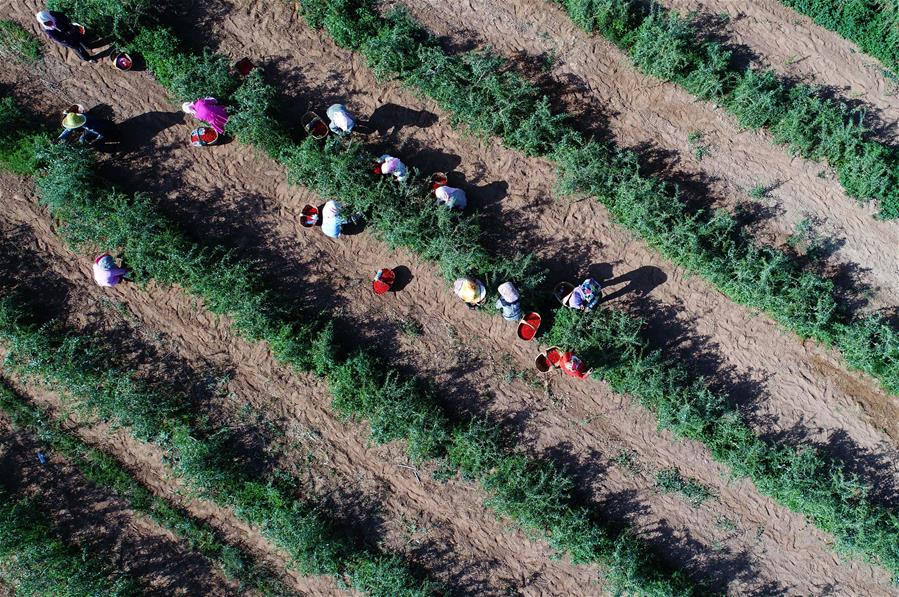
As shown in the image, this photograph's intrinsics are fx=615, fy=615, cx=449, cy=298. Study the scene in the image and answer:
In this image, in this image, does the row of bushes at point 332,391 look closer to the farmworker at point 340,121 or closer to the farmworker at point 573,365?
the farmworker at point 340,121

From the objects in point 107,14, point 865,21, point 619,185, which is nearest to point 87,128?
point 107,14

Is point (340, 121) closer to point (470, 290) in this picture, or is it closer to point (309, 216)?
point (309, 216)

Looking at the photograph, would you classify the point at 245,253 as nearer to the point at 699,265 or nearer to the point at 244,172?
the point at 244,172

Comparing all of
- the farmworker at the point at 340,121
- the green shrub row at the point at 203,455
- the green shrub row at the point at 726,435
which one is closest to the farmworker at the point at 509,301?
the green shrub row at the point at 726,435

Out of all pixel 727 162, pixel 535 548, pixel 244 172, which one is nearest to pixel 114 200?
pixel 244 172

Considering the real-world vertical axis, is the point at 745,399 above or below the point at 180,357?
above

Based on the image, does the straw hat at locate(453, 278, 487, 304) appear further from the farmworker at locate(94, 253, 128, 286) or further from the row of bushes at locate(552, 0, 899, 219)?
the farmworker at locate(94, 253, 128, 286)
